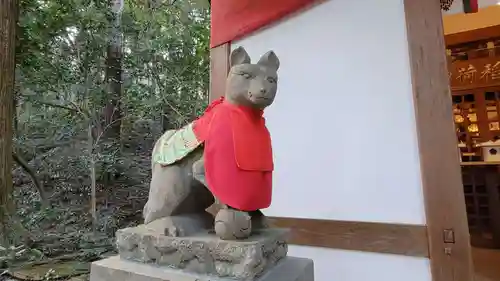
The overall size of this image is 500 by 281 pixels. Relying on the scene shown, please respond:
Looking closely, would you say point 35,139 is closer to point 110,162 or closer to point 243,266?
point 110,162

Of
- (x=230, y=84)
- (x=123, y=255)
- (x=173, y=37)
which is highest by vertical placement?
(x=173, y=37)

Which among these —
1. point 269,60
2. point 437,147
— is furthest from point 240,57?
point 437,147

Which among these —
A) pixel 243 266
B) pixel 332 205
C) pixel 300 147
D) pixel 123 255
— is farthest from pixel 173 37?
pixel 243 266

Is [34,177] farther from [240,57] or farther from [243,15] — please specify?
[240,57]

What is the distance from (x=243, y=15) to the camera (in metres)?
2.28

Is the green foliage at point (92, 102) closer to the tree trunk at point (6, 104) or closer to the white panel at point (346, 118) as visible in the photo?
the tree trunk at point (6, 104)

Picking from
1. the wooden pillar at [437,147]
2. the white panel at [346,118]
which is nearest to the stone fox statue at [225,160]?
the white panel at [346,118]

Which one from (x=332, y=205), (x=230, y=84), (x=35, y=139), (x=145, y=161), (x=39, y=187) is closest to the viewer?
(x=230, y=84)

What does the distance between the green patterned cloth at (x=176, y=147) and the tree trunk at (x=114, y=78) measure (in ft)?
8.85

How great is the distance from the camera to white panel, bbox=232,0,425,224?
1.75 meters

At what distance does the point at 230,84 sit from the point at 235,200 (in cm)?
38

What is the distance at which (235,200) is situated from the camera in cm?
98

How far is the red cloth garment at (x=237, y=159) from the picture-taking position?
0.98 meters

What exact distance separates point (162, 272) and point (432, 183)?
1354 mm
